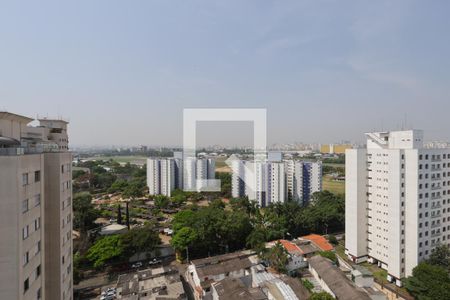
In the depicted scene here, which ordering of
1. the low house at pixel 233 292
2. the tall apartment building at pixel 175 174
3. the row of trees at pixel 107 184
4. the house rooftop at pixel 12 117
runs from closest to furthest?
the house rooftop at pixel 12 117, the low house at pixel 233 292, the tall apartment building at pixel 175 174, the row of trees at pixel 107 184

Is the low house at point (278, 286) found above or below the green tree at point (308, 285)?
above

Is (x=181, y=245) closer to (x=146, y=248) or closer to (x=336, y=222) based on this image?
(x=146, y=248)

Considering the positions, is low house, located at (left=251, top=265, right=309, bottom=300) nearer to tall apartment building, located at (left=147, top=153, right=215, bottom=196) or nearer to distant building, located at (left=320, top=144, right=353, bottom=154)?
tall apartment building, located at (left=147, top=153, right=215, bottom=196)

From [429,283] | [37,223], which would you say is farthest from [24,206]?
[429,283]

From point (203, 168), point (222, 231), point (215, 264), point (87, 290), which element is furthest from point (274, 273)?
point (203, 168)

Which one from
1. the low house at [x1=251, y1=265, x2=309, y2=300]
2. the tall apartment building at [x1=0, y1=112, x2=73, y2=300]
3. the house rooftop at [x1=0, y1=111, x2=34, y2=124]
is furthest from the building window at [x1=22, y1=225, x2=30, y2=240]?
the low house at [x1=251, y1=265, x2=309, y2=300]

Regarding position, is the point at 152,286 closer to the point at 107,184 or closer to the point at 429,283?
the point at 429,283

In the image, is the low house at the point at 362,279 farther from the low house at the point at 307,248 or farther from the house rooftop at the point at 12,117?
the house rooftop at the point at 12,117

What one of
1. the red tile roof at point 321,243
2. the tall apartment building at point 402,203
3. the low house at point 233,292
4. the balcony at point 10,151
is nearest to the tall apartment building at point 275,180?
the red tile roof at point 321,243
